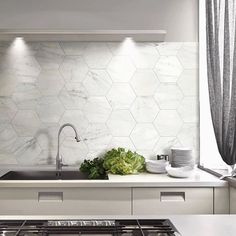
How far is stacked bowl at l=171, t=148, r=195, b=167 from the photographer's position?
3.03m

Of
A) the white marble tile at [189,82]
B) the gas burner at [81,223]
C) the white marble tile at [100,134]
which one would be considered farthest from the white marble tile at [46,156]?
the gas burner at [81,223]

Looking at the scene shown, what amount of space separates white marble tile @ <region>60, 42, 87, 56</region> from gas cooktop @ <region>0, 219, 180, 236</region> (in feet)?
7.02

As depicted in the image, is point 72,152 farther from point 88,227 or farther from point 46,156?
point 88,227

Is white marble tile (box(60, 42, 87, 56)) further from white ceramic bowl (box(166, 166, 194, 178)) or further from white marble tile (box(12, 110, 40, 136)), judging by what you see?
white ceramic bowl (box(166, 166, 194, 178))

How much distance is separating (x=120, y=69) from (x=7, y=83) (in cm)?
97

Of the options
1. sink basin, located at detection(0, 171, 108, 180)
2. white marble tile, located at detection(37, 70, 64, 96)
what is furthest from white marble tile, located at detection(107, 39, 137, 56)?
sink basin, located at detection(0, 171, 108, 180)

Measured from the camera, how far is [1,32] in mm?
2820

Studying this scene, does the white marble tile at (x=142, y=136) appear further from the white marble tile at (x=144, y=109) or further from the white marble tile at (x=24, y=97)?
the white marble tile at (x=24, y=97)

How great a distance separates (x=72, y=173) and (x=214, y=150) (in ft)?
3.88

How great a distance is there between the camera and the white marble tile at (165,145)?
10.7ft

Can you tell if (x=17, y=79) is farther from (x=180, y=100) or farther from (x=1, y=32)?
(x=180, y=100)

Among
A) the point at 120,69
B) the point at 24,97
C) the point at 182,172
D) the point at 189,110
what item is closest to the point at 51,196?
the point at 182,172

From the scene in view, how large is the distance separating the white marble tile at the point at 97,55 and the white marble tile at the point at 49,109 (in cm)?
43

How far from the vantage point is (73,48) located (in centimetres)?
326
